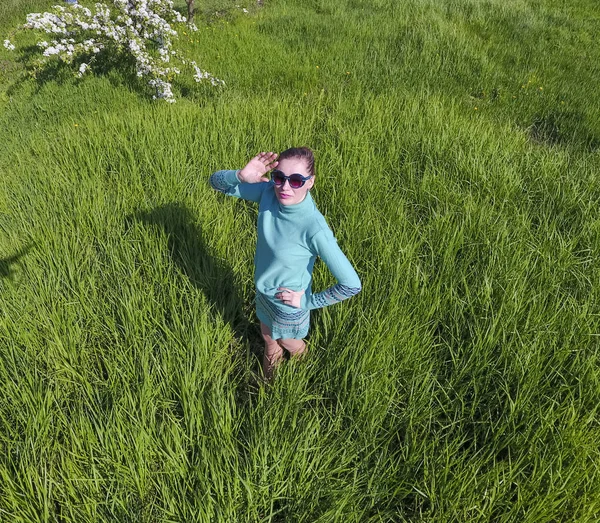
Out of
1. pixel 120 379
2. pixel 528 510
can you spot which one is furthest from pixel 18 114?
pixel 528 510

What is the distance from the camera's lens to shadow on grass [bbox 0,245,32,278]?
86.2 inches

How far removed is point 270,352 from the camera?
1.84 meters

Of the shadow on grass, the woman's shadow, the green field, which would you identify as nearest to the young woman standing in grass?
the green field

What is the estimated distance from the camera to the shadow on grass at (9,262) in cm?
219

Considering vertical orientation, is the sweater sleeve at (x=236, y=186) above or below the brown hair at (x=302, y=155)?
below

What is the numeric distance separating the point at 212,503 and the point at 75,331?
42.2 inches

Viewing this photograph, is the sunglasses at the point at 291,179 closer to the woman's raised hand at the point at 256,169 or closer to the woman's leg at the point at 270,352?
the woman's raised hand at the point at 256,169

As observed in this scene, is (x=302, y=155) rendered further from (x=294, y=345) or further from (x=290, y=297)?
(x=294, y=345)

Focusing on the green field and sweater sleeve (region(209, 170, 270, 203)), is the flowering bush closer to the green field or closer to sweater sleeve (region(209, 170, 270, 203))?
the green field

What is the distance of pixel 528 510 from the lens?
1.33m

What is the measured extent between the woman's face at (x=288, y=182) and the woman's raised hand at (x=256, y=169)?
197 millimetres

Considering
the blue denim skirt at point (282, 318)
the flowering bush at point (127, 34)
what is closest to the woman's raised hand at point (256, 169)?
the blue denim skirt at point (282, 318)

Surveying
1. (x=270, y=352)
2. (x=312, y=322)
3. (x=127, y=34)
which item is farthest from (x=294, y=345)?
(x=127, y=34)

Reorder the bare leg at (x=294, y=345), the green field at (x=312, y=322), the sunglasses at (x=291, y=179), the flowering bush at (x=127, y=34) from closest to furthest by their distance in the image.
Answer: the sunglasses at (x=291, y=179)
the green field at (x=312, y=322)
the bare leg at (x=294, y=345)
the flowering bush at (x=127, y=34)
